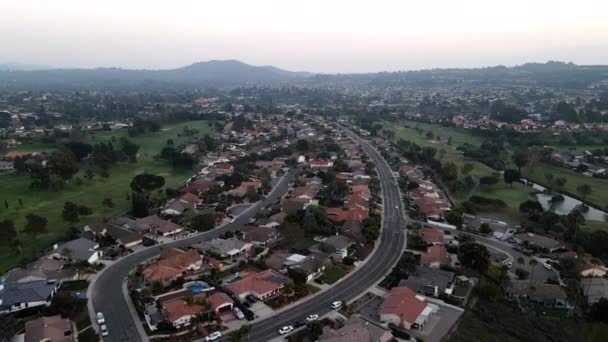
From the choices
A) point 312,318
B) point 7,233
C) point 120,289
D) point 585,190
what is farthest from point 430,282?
point 7,233

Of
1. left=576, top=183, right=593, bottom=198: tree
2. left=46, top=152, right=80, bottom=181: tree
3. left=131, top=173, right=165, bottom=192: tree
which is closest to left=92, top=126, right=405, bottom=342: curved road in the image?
left=131, top=173, right=165, bottom=192: tree

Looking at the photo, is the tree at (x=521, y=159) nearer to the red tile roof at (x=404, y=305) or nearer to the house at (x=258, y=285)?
the red tile roof at (x=404, y=305)

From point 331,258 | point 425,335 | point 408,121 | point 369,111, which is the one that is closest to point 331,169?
point 331,258

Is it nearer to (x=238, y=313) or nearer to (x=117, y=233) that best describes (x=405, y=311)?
(x=238, y=313)

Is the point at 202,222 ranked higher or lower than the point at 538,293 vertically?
higher

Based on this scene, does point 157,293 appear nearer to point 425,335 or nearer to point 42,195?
point 425,335

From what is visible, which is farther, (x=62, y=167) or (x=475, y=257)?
(x=62, y=167)


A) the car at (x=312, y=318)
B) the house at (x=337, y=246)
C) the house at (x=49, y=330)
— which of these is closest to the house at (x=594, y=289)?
the house at (x=337, y=246)
